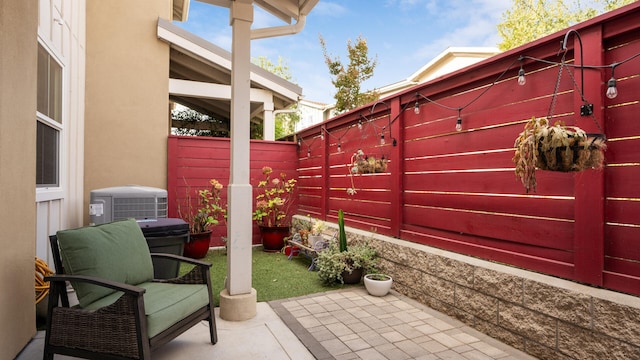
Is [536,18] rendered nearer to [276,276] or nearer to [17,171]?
[276,276]

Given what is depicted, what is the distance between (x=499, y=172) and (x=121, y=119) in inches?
208

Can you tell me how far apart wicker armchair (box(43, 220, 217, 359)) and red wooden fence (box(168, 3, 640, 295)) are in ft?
7.36

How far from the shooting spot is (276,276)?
14.1 feet

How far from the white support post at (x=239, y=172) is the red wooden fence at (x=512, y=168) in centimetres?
171

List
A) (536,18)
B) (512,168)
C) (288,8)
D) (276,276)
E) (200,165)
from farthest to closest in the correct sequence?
(536,18), (200,165), (276,276), (288,8), (512,168)

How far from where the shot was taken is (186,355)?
233 centimetres

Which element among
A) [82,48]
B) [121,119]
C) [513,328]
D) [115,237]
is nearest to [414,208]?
[513,328]

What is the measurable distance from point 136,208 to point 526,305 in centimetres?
388

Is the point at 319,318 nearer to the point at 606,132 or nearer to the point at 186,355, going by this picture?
the point at 186,355

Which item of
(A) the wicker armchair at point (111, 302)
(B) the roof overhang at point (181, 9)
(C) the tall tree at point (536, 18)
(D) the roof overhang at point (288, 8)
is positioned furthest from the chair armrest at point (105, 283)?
(C) the tall tree at point (536, 18)

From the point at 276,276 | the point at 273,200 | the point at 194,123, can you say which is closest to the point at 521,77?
the point at 276,276

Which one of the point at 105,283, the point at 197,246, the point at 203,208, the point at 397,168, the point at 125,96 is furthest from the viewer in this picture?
the point at 203,208

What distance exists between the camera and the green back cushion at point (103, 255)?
2.07 m

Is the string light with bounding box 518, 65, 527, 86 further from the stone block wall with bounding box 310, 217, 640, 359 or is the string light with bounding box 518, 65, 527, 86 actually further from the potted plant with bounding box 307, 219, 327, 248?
the potted plant with bounding box 307, 219, 327, 248
